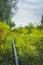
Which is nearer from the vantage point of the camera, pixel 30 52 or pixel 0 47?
pixel 30 52

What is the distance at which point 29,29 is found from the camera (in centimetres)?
1653

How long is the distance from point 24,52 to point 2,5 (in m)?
16.9

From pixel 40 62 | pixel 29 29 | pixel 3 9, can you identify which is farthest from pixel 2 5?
pixel 40 62

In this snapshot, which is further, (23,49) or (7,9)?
(7,9)

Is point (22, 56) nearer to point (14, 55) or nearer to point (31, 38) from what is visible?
point (14, 55)

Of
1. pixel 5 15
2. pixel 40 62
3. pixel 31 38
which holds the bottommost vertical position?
pixel 40 62

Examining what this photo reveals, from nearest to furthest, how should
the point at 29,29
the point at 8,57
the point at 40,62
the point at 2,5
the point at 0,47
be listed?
the point at 40,62 → the point at 8,57 → the point at 0,47 → the point at 29,29 → the point at 2,5

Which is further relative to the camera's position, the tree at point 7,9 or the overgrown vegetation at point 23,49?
the tree at point 7,9

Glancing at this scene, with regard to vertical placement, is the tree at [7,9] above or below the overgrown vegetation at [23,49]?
above

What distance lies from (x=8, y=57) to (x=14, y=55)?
10.6 inches

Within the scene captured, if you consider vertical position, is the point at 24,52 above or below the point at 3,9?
below

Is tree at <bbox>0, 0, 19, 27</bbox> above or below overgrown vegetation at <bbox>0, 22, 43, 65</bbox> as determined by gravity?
above

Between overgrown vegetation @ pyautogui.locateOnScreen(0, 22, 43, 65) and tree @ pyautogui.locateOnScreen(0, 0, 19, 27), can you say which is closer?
overgrown vegetation @ pyautogui.locateOnScreen(0, 22, 43, 65)

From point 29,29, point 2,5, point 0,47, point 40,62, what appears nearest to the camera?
point 40,62
